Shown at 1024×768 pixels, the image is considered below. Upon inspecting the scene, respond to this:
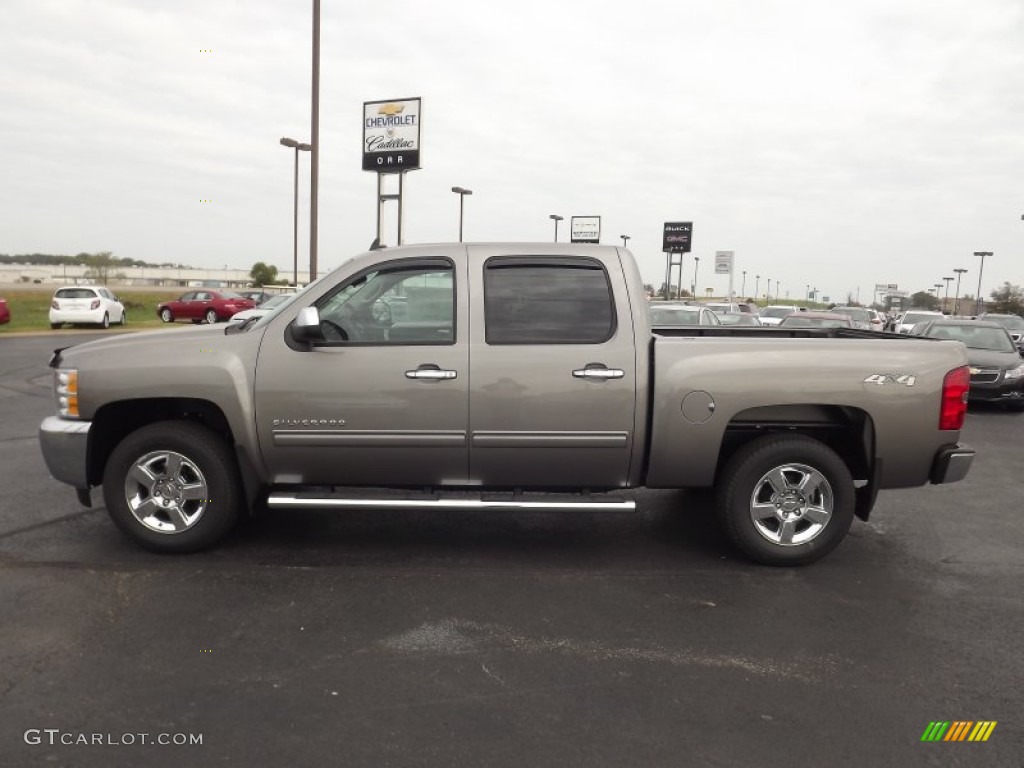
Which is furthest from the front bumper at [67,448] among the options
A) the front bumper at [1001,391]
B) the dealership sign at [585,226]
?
the dealership sign at [585,226]

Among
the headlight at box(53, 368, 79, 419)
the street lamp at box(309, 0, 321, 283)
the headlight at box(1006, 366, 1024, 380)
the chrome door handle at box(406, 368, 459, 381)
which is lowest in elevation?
the headlight at box(1006, 366, 1024, 380)

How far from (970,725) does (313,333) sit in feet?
12.0

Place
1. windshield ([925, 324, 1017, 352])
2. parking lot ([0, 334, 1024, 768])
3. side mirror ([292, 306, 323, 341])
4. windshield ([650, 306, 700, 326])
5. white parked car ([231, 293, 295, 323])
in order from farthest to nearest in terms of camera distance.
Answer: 1. windshield ([650, 306, 700, 326])
2. windshield ([925, 324, 1017, 352])
3. white parked car ([231, 293, 295, 323])
4. side mirror ([292, 306, 323, 341])
5. parking lot ([0, 334, 1024, 768])

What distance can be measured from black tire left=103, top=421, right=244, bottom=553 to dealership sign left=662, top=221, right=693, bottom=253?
5714 centimetres

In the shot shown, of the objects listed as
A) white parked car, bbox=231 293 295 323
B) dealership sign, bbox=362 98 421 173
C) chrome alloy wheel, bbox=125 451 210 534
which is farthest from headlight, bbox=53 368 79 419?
dealership sign, bbox=362 98 421 173

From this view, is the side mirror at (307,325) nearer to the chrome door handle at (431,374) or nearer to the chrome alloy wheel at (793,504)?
the chrome door handle at (431,374)

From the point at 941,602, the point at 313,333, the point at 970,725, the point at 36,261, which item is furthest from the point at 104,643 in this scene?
the point at 36,261

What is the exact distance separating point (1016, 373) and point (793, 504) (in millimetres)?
10168

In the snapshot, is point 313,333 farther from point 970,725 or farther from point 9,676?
point 970,725

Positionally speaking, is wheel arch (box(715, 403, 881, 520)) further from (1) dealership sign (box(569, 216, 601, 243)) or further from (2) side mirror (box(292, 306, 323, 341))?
(1) dealership sign (box(569, 216, 601, 243))

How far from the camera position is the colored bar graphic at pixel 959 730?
304 cm

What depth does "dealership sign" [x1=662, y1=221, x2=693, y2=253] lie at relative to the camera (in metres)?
59.4

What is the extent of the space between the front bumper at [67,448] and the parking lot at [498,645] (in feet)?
1.67

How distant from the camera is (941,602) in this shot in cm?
444
